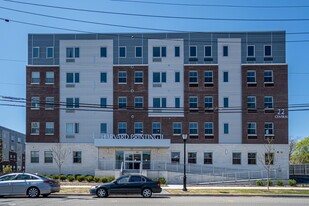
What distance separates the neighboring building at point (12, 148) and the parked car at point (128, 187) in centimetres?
6465

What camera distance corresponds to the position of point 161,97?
4969cm

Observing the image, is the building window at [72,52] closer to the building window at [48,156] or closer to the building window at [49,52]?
the building window at [49,52]

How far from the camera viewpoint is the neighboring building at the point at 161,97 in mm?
49062

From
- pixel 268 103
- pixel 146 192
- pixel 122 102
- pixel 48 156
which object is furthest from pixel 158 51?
pixel 146 192

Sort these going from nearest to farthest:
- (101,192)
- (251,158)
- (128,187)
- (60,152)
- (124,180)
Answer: (101,192) < (128,187) < (124,180) < (60,152) < (251,158)

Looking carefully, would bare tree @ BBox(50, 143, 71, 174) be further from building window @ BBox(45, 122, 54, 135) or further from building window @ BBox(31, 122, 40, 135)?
building window @ BBox(31, 122, 40, 135)

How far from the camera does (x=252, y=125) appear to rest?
162ft

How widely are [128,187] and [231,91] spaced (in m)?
26.5

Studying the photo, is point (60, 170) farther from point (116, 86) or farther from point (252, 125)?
point (252, 125)

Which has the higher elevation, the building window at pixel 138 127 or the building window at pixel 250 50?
the building window at pixel 250 50

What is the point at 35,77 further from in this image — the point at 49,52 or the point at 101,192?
the point at 101,192

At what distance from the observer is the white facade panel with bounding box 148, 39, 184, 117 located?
49562 millimetres

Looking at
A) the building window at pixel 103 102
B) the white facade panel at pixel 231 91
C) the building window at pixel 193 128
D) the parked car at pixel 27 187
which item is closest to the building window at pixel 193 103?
the building window at pixel 193 128

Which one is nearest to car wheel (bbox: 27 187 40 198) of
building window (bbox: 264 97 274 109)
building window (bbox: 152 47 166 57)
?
building window (bbox: 152 47 166 57)
